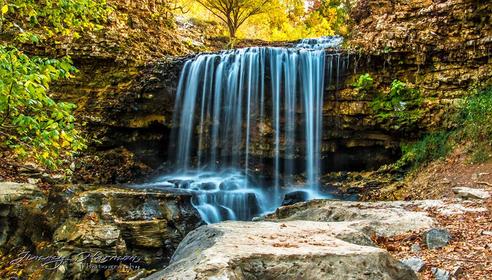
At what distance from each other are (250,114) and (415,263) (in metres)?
8.68

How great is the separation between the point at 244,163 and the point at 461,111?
6.22 meters

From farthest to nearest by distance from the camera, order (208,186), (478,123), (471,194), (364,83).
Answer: (364,83)
(208,186)
(478,123)
(471,194)

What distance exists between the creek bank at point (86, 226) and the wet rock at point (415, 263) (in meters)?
4.09

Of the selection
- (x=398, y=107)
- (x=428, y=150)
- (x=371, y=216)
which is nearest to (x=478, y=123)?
(x=428, y=150)

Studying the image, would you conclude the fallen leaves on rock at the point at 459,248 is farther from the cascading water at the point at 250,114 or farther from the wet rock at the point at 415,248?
the cascading water at the point at 250,114

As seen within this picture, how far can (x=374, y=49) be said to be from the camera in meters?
10.8

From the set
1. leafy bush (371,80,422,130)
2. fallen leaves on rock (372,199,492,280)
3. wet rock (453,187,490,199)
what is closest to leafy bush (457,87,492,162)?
leafy bush (371,80,422,130)

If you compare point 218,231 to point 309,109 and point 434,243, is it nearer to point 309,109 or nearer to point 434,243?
point 434,243

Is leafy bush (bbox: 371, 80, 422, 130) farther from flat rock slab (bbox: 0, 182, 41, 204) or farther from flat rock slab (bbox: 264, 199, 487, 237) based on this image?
flat rock slab (bbox: 0, 182, 41, 204)

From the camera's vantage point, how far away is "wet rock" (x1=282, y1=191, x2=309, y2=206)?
9.66 m

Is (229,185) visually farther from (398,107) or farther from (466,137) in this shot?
(466,137)

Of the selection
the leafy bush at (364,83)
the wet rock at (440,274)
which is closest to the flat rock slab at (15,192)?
the wet rock at (440,274)

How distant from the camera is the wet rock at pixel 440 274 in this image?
3.25 metres

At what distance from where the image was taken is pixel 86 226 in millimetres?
6344
